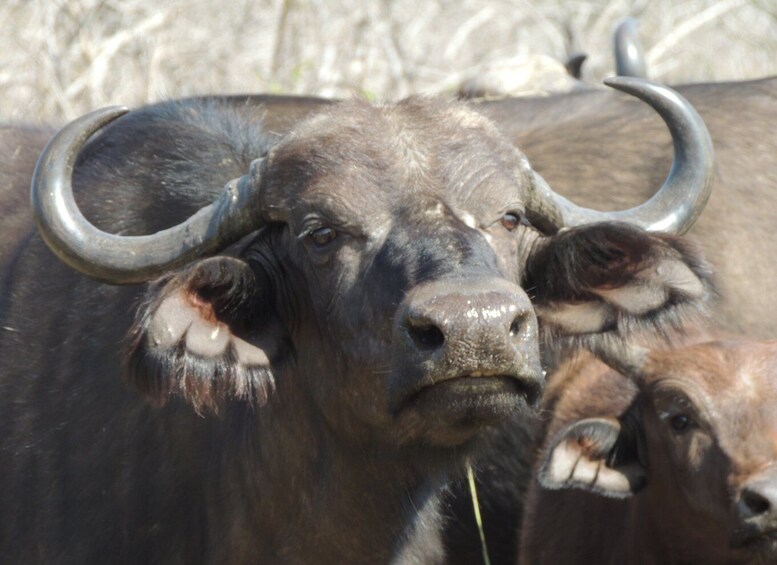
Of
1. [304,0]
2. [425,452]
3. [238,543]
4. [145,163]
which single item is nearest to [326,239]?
[425,452]

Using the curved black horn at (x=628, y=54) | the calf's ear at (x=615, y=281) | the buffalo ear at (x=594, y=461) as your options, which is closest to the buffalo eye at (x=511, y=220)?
the calf's ear at (x=615, y=281)

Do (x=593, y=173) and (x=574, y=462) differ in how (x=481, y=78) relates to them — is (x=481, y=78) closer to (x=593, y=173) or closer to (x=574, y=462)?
(x=593, y=173)

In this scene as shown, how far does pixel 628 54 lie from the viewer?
29.6 feet

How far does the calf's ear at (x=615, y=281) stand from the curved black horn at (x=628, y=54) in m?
4.35

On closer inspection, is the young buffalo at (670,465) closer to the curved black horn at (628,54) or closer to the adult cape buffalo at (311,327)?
the adult cape buffalo at (311,327)

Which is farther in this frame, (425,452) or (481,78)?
(481,78)

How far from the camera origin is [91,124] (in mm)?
4578

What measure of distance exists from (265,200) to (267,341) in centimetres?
45

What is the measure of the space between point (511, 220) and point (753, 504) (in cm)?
116

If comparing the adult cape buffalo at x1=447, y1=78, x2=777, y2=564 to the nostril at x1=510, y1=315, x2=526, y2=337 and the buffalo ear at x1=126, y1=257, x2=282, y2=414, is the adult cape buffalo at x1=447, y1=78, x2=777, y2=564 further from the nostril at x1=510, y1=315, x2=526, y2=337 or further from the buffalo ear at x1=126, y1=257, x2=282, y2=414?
the nostril at x1=510, y1=315, x2=526, y2=337

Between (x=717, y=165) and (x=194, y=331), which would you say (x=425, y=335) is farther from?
(x=717, y=165)

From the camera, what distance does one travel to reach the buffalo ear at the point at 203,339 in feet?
14.0

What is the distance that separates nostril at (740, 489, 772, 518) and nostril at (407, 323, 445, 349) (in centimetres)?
123

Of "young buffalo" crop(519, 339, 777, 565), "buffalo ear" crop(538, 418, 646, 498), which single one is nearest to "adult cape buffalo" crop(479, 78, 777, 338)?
"young buffalo" crop(519, 339, 777, 565)
